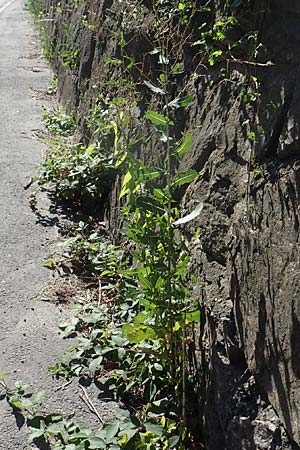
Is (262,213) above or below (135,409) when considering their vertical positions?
above

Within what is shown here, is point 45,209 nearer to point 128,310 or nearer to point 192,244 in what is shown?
point 128,310

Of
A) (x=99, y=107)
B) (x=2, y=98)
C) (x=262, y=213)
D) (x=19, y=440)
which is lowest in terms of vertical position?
(x=2, y=98)

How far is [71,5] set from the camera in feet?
27.8

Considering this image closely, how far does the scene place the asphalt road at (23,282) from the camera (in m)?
3.16

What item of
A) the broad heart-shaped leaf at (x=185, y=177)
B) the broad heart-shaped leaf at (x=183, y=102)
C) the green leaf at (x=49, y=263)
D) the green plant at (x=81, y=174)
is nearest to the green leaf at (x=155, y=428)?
the broad heart-shaped leaf at (x=185, y=177)

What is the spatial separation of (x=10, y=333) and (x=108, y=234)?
1.29 m

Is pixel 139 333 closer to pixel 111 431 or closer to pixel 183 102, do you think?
pixel 111 431

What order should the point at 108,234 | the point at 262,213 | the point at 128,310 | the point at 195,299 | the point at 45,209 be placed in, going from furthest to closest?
the point at 45,209, the point at 108,234, the point at 128,310, the point at 195,299, the point at 262,213

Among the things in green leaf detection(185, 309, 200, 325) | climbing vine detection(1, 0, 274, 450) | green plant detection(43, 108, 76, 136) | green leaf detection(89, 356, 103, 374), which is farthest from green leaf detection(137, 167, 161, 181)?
green plant detection(43, 108, 76, 136)

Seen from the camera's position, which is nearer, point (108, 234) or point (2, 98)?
point (108, 234)

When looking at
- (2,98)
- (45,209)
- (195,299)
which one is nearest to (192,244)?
(195,299)

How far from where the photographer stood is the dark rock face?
7.45 ft

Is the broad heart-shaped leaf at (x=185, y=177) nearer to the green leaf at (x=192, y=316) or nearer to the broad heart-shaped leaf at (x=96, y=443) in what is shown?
the green leaf at (x=192, y=316)

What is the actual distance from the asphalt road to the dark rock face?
0.70 m
